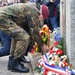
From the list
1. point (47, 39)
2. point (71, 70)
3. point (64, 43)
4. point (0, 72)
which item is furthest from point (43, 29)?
point (71, 70)

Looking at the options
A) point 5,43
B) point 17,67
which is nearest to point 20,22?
point 17,67

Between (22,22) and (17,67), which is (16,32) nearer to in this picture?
(22,22)

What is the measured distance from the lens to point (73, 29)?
4871mm

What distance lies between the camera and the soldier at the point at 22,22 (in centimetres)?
543

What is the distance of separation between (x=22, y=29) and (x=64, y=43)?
0.85 metres

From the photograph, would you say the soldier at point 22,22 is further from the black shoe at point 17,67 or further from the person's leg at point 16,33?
the black shoe at point 17,67

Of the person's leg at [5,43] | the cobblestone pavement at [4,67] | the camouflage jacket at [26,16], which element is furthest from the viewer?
the person's leg at [5,43]

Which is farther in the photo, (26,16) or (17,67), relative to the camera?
(17,67)

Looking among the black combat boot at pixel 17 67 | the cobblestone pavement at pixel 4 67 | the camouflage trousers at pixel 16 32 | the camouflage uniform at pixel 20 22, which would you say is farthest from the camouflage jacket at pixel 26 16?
the cobblestone pavement at pixel 4 67

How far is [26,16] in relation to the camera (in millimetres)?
5488

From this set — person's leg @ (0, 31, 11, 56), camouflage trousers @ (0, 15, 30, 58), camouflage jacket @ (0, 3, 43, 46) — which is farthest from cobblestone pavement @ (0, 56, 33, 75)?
camouflage jacket @ (0, 3, 43, 46)

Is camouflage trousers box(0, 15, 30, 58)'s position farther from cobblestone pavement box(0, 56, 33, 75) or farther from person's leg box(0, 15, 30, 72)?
cobblestone pavement box(0, 56, 33, 75)

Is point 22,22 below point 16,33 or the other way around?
the other way around

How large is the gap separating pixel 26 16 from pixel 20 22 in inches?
8.9
